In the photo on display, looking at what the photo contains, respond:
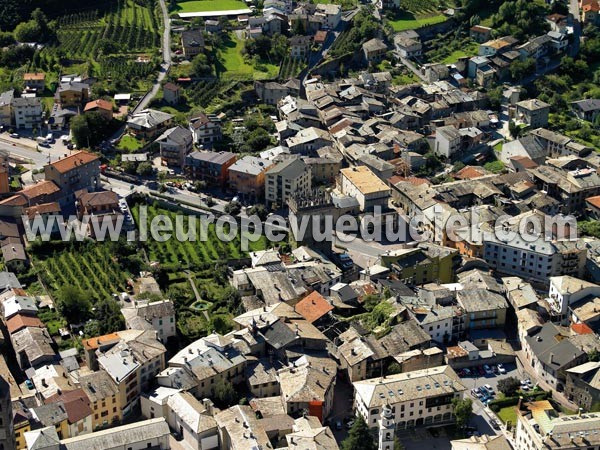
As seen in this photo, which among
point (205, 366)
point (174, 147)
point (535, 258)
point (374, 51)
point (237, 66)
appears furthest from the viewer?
point (374, 51)

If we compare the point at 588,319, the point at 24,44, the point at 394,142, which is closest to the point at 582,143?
the point at 394,142

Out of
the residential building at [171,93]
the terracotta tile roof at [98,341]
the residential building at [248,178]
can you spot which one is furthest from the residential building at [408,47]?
the terracotta tile roof at [98,341]

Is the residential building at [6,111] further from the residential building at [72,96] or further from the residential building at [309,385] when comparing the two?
the residential building at [309,385]

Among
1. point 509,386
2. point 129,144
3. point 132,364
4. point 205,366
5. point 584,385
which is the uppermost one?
point 129,144

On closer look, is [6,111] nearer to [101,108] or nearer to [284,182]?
[101,108]

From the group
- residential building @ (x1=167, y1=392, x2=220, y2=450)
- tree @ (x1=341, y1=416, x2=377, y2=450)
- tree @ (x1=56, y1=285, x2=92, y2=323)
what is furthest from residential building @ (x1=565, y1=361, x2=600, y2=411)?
tree @ (x1=56, y1=285, x2=92, y2=323)

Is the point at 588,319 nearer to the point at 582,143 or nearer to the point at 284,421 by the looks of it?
the point at 284,421

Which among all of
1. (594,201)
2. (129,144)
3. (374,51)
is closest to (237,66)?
(374,51)
